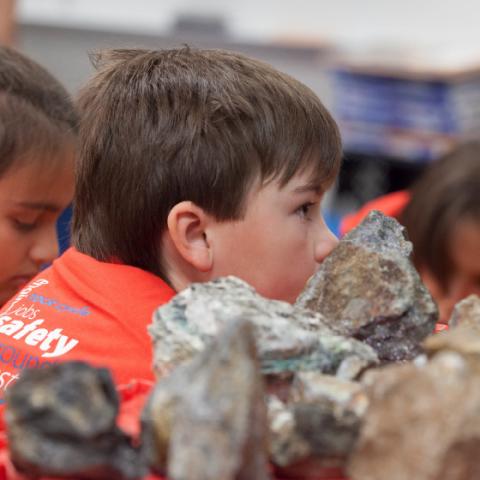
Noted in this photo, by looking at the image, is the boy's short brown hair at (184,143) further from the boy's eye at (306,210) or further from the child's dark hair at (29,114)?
the child's dark hair at (29,114)

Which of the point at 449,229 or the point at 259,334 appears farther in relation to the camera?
the point at 449,229

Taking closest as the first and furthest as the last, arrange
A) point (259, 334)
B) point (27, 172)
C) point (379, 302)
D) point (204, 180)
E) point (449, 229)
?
point (259, 334), point (379, 302), point (204, 180), point (27, 172), point (449, 229)

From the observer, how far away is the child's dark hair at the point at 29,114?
1574 mm

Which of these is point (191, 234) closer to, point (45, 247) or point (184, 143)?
point (184, 143)

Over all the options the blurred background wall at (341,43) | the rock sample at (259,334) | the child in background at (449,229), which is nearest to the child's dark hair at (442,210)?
the child in background at (449,229)

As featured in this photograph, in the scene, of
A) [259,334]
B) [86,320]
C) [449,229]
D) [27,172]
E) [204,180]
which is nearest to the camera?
[259,334]

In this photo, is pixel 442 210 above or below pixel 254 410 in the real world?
below

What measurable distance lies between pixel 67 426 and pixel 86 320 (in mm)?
347

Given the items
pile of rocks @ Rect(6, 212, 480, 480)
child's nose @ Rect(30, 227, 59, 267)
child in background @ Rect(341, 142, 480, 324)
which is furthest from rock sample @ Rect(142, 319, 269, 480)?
child in background @ Rect(341, 142, 480, 324)

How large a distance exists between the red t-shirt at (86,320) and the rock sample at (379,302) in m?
0.17

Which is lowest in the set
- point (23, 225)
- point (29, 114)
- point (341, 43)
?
point (341, 43)

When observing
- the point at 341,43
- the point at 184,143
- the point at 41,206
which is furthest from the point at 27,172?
the point at 341,43

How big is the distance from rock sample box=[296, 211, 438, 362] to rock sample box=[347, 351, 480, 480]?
0.62ft

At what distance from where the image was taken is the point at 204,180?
1036 mm
